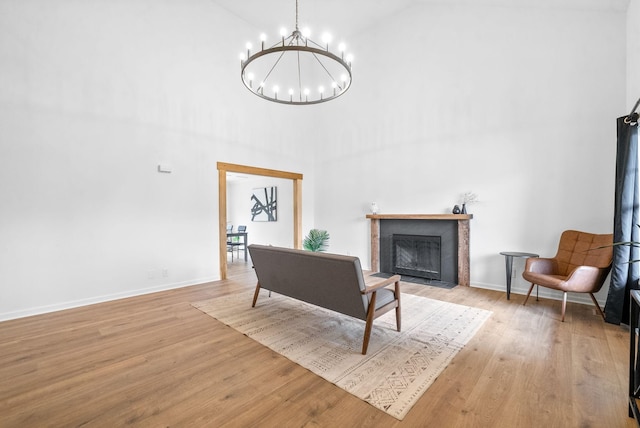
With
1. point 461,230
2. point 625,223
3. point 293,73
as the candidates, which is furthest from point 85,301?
point 625,223

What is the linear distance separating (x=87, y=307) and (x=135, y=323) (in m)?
1.12

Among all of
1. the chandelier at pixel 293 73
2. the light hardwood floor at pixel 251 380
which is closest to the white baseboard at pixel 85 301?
the light hardwood floor at pixel 251 380

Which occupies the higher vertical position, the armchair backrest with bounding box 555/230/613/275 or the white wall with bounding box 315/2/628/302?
the white wall with bounding box 315/2/628/302

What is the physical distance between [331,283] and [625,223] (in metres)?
3.19

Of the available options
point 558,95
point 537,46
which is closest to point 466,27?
point 537,46

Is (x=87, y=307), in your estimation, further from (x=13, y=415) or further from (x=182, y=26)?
(x=182, y=26)

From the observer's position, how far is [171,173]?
463cm

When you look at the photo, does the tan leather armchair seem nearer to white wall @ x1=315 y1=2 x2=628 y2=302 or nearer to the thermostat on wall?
white wall @ x1=315 y1=2 x2=628 y2=302

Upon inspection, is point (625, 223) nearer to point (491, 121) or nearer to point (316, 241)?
point (491, 121)

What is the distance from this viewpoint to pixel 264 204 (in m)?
8.59

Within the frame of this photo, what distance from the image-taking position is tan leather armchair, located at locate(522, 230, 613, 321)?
3.12 metres

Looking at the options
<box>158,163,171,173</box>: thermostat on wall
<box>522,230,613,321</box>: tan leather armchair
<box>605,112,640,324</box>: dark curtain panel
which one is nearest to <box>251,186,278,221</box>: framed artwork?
<box>158,163,171,173</box>: thermostat on wall

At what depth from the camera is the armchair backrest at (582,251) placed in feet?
10.8

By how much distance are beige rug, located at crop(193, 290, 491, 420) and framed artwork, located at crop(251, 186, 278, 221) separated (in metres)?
4.47
